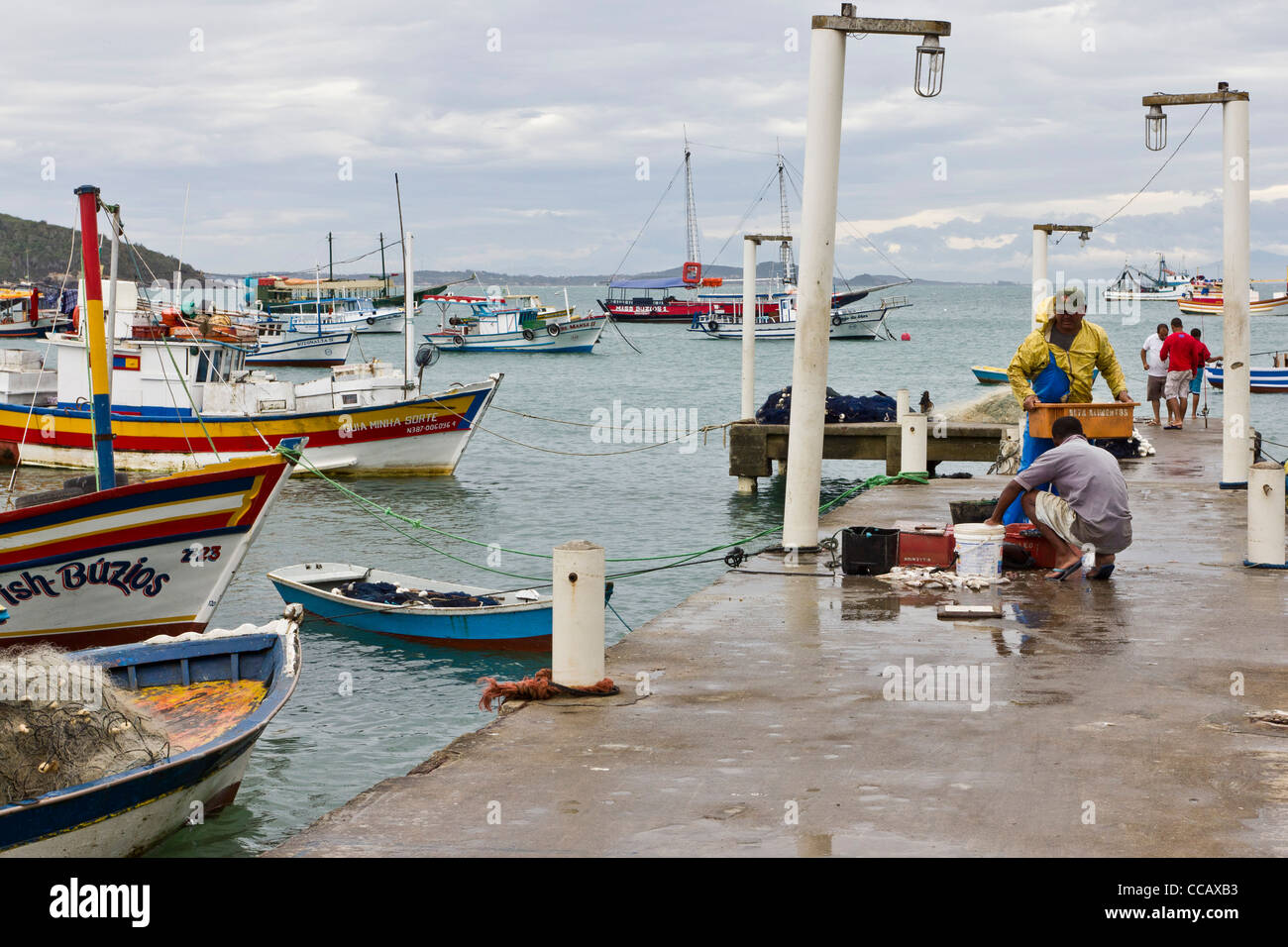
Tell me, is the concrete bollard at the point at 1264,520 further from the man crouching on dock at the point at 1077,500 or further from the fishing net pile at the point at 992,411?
the fishing net pile at the point at 992,411

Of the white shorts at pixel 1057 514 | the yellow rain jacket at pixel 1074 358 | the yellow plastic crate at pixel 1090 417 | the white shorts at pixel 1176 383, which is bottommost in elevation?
the white shorts at pixel 1057 514

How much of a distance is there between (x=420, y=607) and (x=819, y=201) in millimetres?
6114

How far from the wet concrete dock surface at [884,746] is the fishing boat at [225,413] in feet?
66.7

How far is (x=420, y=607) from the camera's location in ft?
45.6

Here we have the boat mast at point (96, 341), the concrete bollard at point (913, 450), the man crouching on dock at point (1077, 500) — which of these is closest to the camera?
the man crouching on dock at point (1077, 500)

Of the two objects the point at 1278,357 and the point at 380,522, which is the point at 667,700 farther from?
the point at 1278,357

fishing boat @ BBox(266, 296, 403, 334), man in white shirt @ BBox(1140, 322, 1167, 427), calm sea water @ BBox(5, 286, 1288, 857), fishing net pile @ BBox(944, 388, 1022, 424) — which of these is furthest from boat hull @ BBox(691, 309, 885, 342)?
man in white shirt @ BBox(1140, 322, 1167, 427)

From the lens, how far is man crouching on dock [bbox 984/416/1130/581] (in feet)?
33.5

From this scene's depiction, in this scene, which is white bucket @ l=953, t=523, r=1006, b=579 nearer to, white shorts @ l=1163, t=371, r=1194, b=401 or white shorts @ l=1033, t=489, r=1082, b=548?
white shorts @ l=1033, t=489, r=1082, b=548

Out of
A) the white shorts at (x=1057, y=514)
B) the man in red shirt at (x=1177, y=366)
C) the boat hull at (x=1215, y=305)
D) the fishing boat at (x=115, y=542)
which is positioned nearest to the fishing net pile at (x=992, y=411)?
the man in red shirt at (x=1177, y=366)

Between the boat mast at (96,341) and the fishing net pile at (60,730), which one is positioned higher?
the boat mast at (96,341)

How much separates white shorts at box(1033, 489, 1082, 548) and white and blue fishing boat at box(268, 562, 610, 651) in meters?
5.03

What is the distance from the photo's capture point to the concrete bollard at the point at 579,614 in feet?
23.9
